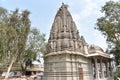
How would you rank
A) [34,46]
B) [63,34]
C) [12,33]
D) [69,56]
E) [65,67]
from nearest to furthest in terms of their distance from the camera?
[65,67] < [69,56] < [63,34] < [12,33] < [34,46]

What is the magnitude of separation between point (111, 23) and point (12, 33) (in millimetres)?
10645

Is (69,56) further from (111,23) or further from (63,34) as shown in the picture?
(111,23)

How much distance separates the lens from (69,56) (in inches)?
654

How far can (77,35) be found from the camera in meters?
18.5

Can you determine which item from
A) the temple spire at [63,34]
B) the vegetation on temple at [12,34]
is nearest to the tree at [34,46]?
the vegetation on temple at [12,34]

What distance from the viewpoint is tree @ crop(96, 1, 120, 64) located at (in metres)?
17.4

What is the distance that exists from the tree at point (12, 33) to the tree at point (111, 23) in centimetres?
900

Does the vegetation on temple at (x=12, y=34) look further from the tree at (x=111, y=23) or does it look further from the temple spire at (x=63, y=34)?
the tree at (x=111, y=23)

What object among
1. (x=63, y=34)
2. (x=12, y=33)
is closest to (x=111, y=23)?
(x=63, y=34)

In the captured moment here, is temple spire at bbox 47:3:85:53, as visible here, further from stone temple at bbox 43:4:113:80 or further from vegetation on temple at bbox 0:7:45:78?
vegetation on temple at bbox 0:7:45:78

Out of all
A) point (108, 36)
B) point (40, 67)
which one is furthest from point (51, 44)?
point (40, 67)

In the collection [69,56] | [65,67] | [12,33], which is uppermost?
[12,33]

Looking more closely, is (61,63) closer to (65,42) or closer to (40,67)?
(65,42)

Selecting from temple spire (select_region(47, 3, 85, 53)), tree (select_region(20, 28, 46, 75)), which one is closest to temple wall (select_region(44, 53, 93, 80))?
temple spire (select_region(47, 3, 85, 53))
